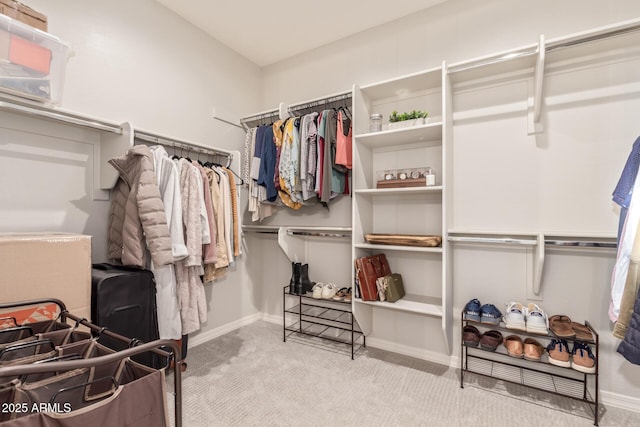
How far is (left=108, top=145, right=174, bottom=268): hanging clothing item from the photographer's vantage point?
1.80 meters

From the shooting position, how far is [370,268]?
2.35 m

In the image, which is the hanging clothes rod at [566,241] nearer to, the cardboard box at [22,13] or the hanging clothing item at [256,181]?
the hanging clothing item at [256,181]

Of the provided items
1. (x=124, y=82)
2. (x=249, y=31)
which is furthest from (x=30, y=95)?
(x=249, y=31)

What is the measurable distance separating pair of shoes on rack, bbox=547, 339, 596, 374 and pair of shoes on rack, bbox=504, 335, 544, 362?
7 cm

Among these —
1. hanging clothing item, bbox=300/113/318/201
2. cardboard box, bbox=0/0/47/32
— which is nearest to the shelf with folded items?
hanging clothing item, bbox=300/113/318/201

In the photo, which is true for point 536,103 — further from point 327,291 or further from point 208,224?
point 208,224

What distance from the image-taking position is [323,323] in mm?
2900

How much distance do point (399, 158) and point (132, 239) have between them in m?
1.97

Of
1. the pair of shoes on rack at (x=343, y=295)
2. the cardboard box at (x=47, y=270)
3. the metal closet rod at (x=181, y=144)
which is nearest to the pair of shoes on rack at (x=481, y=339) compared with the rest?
the pair of shoes on rack at (x=343, y=295)

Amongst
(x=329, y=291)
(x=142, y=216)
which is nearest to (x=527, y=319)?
(x=329, y=291)

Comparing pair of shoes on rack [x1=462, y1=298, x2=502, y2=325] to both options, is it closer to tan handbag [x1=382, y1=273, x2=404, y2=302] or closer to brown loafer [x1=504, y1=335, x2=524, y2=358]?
brown loafer [x1=504, y1=335, x2=524, y2=358]

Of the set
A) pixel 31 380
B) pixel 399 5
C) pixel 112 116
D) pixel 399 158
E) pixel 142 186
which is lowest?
pixel 31 380

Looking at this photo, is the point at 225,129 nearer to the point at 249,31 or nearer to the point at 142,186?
the point at 249,31

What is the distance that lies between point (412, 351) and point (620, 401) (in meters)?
1.20
